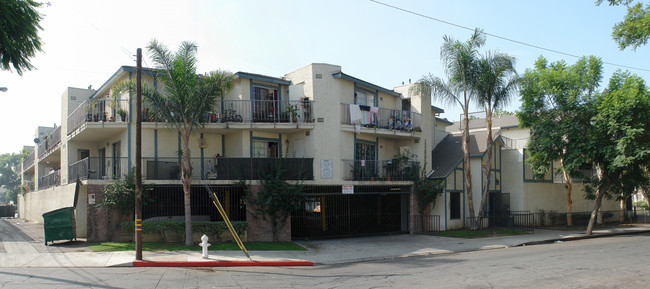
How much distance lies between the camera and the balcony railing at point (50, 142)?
2789 centimetres

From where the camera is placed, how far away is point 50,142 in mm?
29859

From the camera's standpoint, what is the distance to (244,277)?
12289 millimetres

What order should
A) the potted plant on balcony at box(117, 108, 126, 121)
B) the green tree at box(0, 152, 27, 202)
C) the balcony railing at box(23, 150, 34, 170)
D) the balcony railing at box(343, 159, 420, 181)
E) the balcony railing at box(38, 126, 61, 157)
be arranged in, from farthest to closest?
the green tree at box(0, 152, 27, 202) < the balcony railing at box(23, 150, 34, 170) < the balcony railing at box(38, 126, 61, 157) < the balcony railing at box(343, 159, 420, 181) < the potted plant on balcony at box(117, 108, 126, 121)

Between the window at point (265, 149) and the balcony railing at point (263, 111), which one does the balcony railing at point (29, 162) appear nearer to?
the balcony railing at point (263, 111)

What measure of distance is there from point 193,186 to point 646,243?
762 inches

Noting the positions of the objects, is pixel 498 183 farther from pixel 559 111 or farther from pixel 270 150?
pixel 270 150

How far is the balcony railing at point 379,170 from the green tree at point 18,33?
Result: 42.7 feet

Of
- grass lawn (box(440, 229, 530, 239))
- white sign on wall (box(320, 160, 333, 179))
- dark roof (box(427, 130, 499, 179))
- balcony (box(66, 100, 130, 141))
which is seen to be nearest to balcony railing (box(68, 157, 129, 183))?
balcony (box(66, 100, 130, 141))

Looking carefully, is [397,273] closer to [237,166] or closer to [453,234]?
[237,166]

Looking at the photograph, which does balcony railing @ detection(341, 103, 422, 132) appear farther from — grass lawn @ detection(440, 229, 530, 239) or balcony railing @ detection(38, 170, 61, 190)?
balcony railing @ detection(38, 170, 61, 190)

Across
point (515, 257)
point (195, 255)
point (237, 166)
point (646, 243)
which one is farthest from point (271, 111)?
point (646, 243)

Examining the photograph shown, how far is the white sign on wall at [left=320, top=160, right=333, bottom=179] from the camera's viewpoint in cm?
2114

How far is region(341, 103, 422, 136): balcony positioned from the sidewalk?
528 centimetres

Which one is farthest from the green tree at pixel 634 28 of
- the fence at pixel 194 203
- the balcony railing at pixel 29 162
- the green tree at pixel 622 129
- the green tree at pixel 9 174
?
the green tree at pixel 9 174
